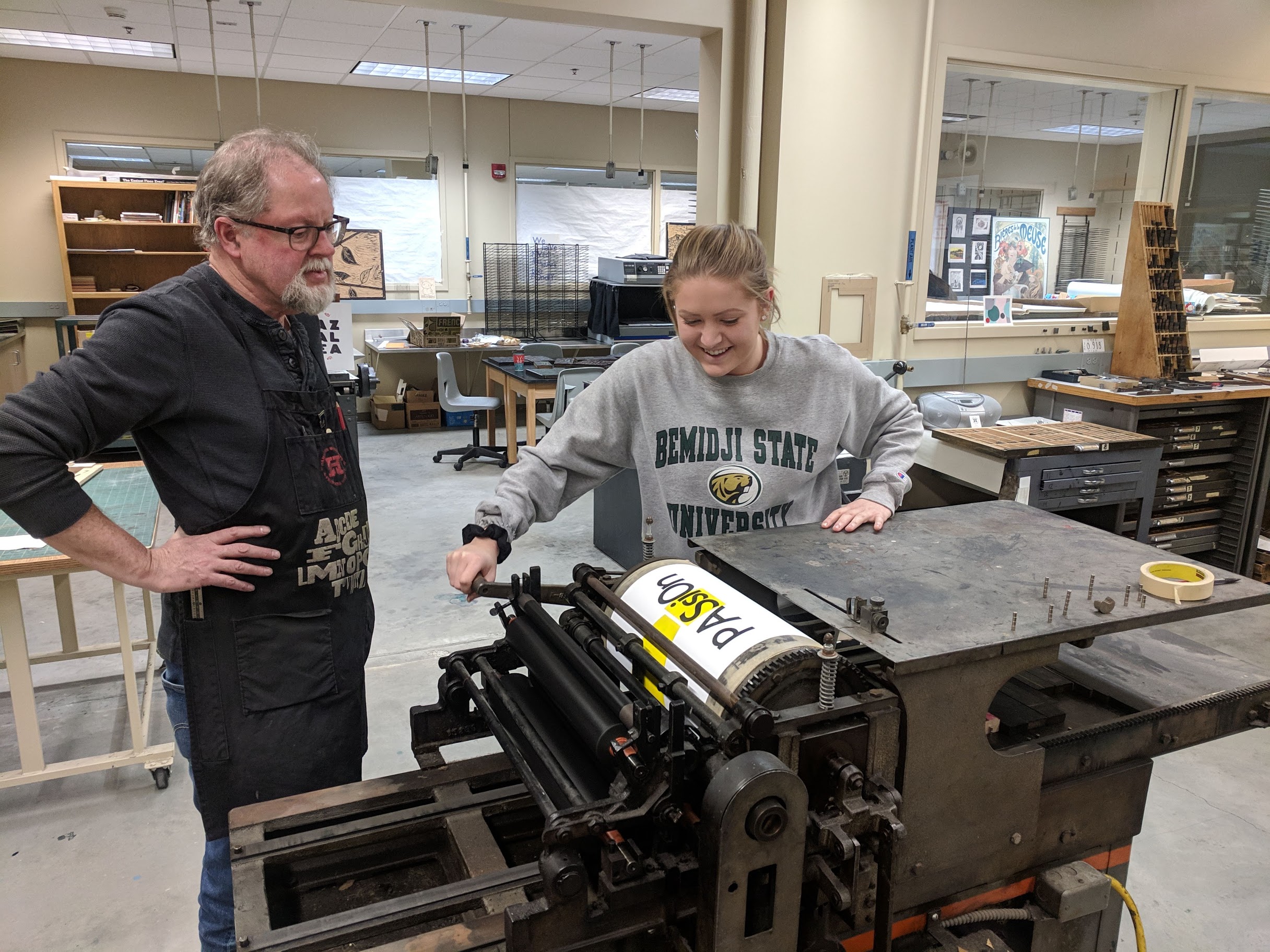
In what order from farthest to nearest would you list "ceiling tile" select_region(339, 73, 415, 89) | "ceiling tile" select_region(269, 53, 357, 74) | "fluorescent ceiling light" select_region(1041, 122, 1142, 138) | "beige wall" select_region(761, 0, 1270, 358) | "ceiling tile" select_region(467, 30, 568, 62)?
"ceiling tile" select_region(339, 73, 415, 89), "ceiling tile" select_region(269, 53, 357, 74), "ceiling tile" select_region(467, 30, 568, 62), "fluorescent ceiling light" select_region(1041, 122, 1142, 138), "beige wall" select_region(761, 0, 1270, 358)

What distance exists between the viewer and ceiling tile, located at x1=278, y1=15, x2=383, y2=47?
566 centimetres

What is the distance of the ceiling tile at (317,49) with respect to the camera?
6.14 m

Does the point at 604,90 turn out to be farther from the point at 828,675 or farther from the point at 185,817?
the point at 828,675

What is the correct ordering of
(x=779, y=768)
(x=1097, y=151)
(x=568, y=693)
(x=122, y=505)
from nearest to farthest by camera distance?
(x=779, y=768)
(x=568, y=693)
(x=122, y=505)
(x=1097, y=151)

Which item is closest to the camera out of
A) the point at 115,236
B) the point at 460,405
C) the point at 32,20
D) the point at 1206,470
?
the point at 1206,470

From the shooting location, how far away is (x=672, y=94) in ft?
25.6

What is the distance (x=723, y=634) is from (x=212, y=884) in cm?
100

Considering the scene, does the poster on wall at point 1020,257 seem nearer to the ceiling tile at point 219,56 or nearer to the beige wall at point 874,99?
the beige wall at point 874,99

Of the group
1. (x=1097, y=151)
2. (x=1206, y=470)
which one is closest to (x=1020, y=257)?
(x=1097, y=151)

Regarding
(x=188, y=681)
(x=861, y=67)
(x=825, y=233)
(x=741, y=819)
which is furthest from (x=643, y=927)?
(x=861, y=67)

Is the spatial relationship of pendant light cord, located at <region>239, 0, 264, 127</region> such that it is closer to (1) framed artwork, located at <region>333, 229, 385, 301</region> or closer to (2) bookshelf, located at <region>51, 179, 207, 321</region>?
(2) bookshelf, located at <region>51, 179, 207, 321</region>

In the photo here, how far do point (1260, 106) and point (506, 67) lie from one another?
508 centimetres

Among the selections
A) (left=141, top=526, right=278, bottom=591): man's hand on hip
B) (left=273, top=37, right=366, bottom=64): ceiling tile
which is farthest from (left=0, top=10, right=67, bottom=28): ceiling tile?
(left=141, top=526, right=278, bottom=591): man's hand on hip

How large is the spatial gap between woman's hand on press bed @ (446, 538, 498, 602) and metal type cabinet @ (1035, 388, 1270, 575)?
352cm
